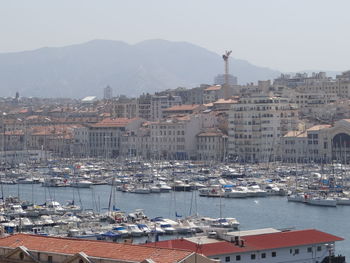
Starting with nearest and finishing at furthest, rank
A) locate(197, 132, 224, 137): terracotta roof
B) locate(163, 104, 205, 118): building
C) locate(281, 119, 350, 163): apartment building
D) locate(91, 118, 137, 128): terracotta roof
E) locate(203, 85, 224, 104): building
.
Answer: locate(281, 119, 350, 163): apartment building
locate(197, 132, 224, 137): terracotta roof
locate(91, 118, 137, 128): terracotta roof
locate(163, 104, 205, 118): building
locate(203, 85, 224, 104): building

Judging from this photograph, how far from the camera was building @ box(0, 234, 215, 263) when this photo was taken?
644 inches

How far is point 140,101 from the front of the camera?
115625 mm

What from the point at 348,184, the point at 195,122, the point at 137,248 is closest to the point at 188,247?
the point at 137,248

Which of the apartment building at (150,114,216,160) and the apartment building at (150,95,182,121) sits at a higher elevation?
the apartment building at (150,95,182,121)

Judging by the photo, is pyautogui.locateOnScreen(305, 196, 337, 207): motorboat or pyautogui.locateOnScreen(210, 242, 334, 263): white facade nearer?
pyautogui.locateOnScreen(210, 242, 334, 263): white facade

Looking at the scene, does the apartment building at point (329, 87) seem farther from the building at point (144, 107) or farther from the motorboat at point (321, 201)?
the motorboat at point (321, 201)

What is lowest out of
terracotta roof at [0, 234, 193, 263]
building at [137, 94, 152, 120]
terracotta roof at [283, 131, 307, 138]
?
terracotta roof at [0, 234, 193, 263]

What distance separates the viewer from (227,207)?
51.7 meters

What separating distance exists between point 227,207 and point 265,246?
27.1 m

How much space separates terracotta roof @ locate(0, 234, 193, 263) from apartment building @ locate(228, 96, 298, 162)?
219 ft

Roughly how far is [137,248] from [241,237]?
809cm

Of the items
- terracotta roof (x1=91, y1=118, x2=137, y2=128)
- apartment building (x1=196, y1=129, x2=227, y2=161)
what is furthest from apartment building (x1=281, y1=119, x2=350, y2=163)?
terracotta roof (x1=91, y1=118, x2=137, y2=128)

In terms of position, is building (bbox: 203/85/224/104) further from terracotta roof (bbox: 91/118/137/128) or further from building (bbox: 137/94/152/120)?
terracotta roof (bbox: 91/118/137/128)

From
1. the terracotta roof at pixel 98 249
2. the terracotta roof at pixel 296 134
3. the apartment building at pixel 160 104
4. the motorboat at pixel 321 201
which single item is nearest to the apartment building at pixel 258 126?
the terracotta roof at pixel 296 134
